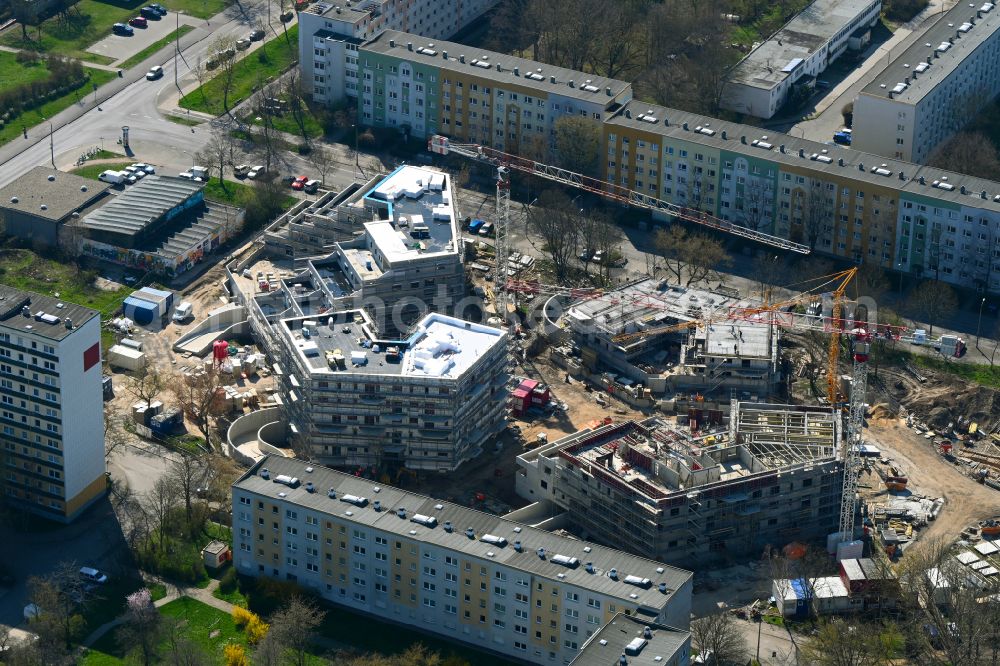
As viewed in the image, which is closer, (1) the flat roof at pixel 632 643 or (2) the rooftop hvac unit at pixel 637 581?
(1) the flat roof at pixel 632 643

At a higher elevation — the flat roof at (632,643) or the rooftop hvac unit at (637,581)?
the rooftop hvac unit at (637,581)

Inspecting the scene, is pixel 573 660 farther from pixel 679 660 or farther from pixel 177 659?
pixel 177 659

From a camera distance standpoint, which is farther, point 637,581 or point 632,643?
point 637,581

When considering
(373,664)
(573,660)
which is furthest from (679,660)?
(373,664)

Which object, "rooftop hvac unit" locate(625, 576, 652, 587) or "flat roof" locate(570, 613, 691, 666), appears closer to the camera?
"flat roof" locate(570, 613, 691, 666)

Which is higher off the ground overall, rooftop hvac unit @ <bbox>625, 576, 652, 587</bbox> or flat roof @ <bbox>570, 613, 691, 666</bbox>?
rooftop hvac unit @ <bbox>625, 576, 652, 587</bbox>

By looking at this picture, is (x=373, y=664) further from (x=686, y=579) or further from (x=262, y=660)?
(x=686, y=579)

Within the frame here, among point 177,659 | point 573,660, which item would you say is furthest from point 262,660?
point 573,660

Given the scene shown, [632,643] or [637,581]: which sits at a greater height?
[637,581]
